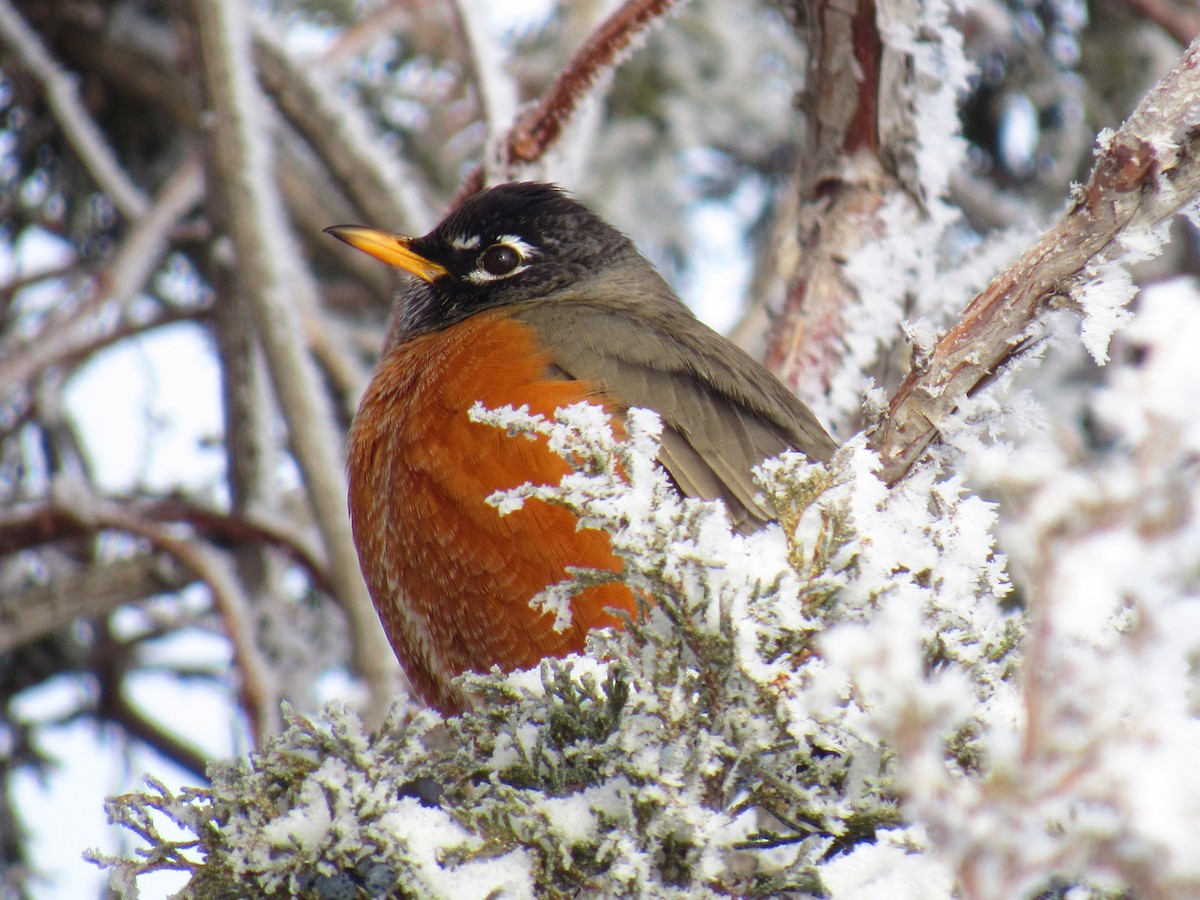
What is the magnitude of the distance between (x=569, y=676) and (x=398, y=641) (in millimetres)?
1236

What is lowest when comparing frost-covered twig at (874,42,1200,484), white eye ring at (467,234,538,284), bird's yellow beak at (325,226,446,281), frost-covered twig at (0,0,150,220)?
frost-covered twig at (874,42,1200,484)

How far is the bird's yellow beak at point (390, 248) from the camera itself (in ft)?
12.0

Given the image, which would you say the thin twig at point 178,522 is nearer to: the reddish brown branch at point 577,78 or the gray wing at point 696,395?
the gray wing at point 696,395

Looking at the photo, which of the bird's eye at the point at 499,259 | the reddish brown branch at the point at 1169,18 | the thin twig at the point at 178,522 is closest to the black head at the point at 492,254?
the bird's eye at the point at 499,259

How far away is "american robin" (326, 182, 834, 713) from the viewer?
2637mm

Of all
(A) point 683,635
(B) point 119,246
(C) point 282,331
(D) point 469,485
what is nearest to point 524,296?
(C) point 282,331

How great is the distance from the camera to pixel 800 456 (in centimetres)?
183

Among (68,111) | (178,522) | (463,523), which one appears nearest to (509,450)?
(463,523)

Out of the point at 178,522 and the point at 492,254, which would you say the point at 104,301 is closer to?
the point at 178,522

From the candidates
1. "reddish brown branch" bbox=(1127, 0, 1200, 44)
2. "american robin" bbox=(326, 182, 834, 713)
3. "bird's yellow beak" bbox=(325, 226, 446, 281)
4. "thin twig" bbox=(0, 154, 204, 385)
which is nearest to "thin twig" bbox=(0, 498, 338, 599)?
"thin twig" bbox=(0, 154, 204, 385)

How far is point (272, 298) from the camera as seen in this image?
384 cm

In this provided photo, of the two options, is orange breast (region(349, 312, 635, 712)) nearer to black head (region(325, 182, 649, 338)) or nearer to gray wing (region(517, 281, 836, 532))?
gray wing (region(517, 281, 836, 532))

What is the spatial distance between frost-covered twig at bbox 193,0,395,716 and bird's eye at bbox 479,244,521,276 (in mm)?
616

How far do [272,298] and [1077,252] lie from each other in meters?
2.62
